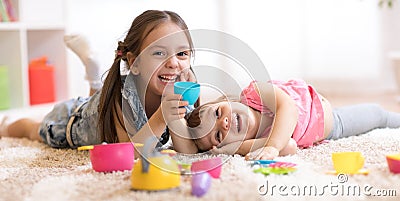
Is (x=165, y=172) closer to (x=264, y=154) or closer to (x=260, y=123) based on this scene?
(x=264, y=154)

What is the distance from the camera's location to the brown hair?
1.54m

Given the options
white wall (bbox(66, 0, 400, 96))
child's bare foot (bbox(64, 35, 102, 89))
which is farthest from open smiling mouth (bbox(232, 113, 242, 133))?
white wall (bbox(66, 0, 400, 96))

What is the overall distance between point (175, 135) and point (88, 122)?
0.30 m

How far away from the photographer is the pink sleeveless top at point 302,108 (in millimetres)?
1595

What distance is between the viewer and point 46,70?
8.71 ft

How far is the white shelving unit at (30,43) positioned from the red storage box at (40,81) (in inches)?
1.8

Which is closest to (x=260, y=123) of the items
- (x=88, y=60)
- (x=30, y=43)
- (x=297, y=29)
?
(x=88, y=60)

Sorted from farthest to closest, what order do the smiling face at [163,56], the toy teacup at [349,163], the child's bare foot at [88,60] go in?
the child's bare foot at [88,60]
the smiling face at [163,56]
the toy teacup at [349,163]

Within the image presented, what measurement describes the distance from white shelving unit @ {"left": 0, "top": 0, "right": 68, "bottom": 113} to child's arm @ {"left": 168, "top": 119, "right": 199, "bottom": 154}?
1144 mm

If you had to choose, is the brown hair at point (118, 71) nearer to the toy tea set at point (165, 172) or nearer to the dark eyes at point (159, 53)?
the dark eyes at point (159, 53)

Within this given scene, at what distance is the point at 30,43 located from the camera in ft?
9.04

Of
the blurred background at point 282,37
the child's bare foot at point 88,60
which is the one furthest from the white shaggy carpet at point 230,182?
the blurred background at point 282,37

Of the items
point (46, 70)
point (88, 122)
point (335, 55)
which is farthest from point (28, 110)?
point (335, 55)

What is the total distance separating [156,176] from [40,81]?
169 cm
